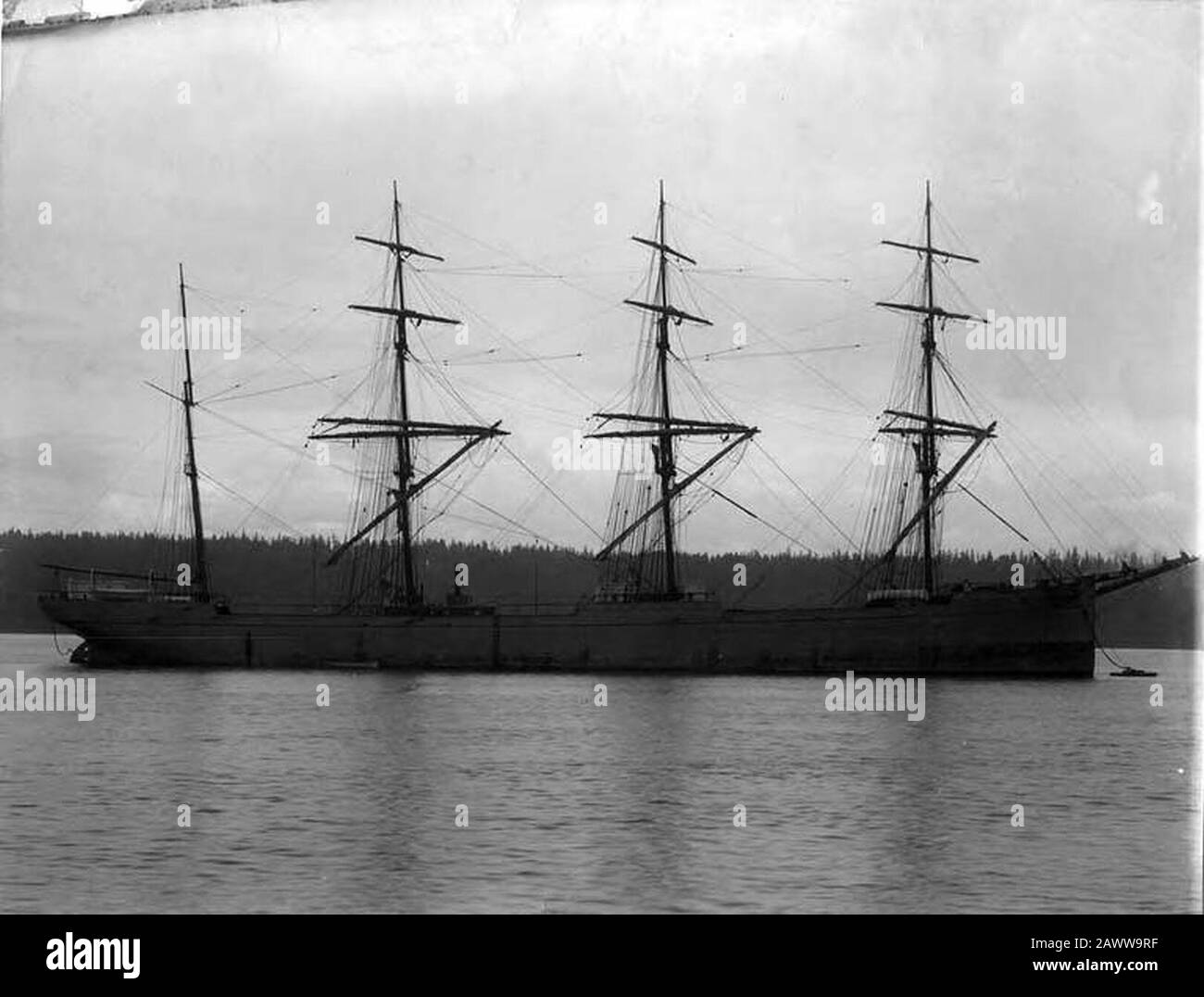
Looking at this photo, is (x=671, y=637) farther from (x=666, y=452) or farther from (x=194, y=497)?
(x=194, y=497)

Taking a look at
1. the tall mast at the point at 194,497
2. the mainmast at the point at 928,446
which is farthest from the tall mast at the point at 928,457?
the tall mast at the point at 194,497

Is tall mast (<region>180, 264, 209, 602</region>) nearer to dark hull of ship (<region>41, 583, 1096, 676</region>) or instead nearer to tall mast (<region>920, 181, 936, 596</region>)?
dark hull of ship (<region>41, 583, 1096, 676</region>)

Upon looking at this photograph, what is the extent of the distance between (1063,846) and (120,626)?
40.9 m

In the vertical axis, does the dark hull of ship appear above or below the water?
above

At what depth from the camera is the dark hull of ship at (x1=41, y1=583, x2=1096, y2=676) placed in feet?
160

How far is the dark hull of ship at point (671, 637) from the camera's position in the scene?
48812mm

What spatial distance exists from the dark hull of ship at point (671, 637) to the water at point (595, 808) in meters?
9.70

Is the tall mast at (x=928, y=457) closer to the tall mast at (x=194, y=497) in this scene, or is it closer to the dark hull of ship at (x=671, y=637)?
the dark hull of ship at (x=671, y=637)

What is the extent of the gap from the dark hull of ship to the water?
970cm

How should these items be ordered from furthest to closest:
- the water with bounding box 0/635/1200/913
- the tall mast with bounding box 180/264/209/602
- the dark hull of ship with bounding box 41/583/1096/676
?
1. the dark hull of ship with bounding box 41/583/1096/676
2. the tall mast with bounding box 180/264/209/602
3. the water with bounding box 0/635/1200/913

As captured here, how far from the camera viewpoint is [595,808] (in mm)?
22219

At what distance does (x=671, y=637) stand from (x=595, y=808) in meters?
28.0

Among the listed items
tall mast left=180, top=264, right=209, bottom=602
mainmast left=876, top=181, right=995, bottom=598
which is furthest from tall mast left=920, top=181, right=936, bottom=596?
tall mast left=180, top=264, right=209, bottom=602
